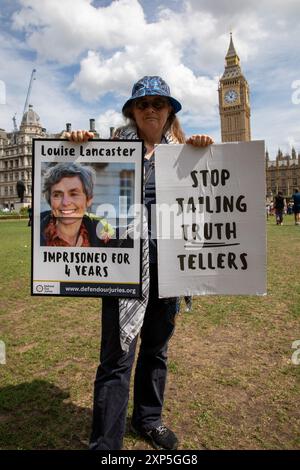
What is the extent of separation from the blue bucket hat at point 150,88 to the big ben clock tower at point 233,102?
119407 mm

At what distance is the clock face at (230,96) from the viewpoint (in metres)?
118

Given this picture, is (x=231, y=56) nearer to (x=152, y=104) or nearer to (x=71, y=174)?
(x=152, y=104)

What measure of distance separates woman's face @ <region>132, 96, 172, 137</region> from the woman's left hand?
25 centimetres

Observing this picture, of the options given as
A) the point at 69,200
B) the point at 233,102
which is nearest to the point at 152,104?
the point at 69,200

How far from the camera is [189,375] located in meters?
3.62

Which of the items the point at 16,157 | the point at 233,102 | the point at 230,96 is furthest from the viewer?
the point at 230,96

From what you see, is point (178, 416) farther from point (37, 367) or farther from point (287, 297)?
point (287, 297)

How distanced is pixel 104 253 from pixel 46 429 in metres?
1.51

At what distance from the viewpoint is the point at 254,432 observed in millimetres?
2719

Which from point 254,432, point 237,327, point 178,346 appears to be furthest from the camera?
point 237,327

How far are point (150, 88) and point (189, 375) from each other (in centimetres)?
271
